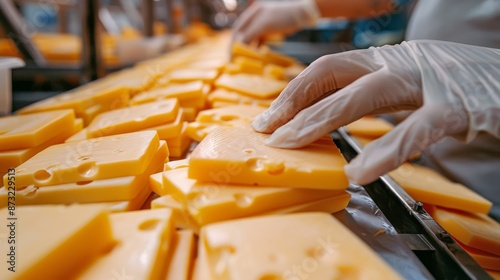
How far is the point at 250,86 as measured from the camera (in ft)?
6.49

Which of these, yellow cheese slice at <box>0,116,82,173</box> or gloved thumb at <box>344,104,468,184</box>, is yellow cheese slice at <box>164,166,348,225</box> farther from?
yellow cheese slice at <box>0,116,82,173</box>

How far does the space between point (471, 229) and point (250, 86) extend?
3.83ft

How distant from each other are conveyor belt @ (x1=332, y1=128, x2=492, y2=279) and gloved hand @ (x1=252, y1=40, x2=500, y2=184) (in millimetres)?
199

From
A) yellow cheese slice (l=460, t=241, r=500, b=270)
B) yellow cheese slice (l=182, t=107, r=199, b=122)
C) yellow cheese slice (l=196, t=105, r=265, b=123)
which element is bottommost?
yellow cheese slice (l=460, t=241, r=500, b=270)

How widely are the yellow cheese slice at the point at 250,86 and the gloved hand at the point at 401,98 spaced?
0.73 metres

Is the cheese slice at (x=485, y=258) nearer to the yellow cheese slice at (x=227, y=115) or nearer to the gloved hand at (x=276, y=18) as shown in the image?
the yellow cheese slice at (x=227, y=115)

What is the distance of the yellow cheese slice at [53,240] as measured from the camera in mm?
638

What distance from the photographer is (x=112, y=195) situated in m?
0.94

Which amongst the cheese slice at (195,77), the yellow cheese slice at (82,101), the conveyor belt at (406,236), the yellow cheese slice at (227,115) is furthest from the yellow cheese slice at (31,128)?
the conveyor belt at (406,236)

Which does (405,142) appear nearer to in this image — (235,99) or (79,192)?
(79,192)

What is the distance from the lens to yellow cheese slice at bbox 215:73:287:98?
1.85 meters

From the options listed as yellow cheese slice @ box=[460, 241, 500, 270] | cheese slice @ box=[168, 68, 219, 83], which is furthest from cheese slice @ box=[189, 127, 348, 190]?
cheese slice @ box=[168, 68, 219, 83]

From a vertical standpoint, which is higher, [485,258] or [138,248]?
[138,248]

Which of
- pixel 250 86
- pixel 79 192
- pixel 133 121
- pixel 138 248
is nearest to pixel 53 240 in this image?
pixel 138 248
